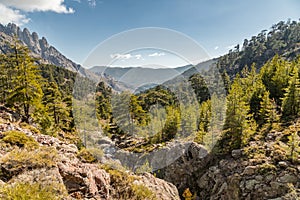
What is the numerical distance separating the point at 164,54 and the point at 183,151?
1858cm

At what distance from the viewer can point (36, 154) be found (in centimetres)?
671

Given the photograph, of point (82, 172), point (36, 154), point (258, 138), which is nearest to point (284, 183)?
point (258, 138)

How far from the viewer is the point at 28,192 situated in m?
4.69

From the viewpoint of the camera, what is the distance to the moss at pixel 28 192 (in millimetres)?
4477

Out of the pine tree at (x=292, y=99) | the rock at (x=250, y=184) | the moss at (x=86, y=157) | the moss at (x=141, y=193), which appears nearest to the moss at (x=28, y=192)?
the moss at (x=141, y=193)

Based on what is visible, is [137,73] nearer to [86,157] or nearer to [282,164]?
[86,157]

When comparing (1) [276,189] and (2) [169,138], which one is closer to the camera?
(1) [276,189]

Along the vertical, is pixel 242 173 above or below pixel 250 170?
below

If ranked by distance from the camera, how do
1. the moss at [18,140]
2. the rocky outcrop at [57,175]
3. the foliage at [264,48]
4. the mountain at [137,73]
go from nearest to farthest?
the rocky outcrop at [57,175] → the moss at [18,140] → the mountain at [137,73] → the foliage at [264,48]

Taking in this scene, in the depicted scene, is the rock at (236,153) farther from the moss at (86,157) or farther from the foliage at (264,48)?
the foliage at (264,48)

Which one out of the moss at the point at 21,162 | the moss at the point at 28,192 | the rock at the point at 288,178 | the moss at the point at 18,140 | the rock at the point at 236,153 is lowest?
the rock at the point at 288,178

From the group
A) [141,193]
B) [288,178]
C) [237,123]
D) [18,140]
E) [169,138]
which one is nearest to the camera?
[141,193]

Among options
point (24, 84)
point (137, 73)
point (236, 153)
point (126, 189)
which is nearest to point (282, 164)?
point (236, 153)

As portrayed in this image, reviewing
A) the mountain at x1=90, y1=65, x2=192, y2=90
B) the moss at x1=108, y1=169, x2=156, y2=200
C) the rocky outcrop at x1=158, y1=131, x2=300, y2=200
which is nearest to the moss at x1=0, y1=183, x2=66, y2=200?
A: the moss at x1=108, y1=169, x2=156, y2=200
